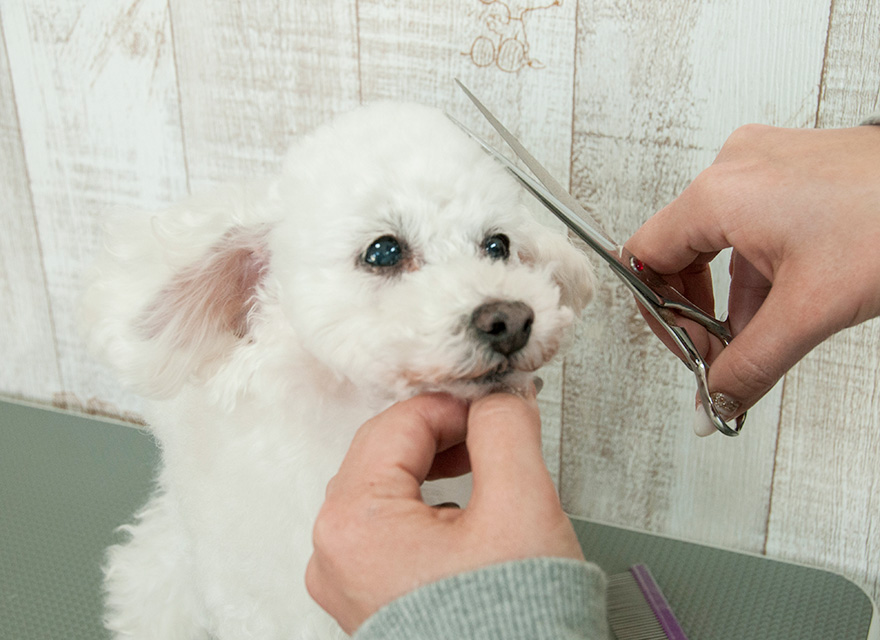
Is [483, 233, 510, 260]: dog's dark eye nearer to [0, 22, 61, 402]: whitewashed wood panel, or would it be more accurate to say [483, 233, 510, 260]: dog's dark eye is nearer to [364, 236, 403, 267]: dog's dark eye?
[364, 236, 403, 267]: dog's dark eye

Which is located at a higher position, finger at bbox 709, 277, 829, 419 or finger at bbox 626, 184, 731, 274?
finger at bbox 626, 184, 731, 274

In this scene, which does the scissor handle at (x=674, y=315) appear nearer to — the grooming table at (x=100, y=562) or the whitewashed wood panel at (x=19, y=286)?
the grooming table at (x=100, y=562)

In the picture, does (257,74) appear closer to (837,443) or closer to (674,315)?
(674,315)

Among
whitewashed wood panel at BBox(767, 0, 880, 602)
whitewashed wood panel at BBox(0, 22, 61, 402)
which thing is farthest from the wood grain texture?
whitewashed wood panel at BBox(0, 22, 61, 402)

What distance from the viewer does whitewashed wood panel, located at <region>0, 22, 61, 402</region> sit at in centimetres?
130

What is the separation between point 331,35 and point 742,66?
1.69ft

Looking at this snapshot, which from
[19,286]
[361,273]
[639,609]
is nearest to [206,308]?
[361,273]

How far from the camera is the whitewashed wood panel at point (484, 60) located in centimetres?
97

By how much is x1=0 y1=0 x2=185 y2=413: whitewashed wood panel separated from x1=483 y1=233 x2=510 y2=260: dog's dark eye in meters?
0.67

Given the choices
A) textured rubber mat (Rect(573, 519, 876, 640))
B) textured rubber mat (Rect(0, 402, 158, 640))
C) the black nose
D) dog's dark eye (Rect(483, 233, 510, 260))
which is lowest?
textured rubber mat (Rect(573, 519, 876, 640))

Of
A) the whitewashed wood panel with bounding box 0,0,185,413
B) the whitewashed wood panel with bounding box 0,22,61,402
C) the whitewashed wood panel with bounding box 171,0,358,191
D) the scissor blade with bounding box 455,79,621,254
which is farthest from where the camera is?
the whitewashed wood panel with bounding box 0,22,61,402

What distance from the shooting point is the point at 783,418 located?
3.51 ft

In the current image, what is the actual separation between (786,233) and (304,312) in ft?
1.28

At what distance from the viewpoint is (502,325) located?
0.60 meters
